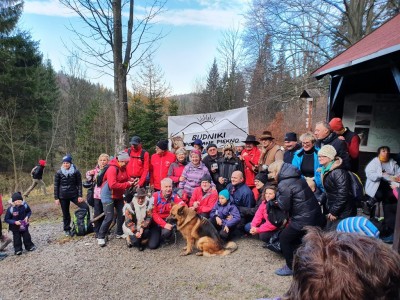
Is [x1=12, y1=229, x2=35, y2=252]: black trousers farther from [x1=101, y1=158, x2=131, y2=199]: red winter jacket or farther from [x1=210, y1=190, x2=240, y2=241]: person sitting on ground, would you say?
[x1=210, y1=190, x2=240, y2=241]: person sitting on ground

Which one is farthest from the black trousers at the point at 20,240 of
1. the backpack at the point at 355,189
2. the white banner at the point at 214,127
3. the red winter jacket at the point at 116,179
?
the backpack at the point at 355,189

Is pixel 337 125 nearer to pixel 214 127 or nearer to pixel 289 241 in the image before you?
pixel 289 241

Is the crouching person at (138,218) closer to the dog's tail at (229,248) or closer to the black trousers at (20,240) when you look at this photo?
the dog's tail at (229,248)

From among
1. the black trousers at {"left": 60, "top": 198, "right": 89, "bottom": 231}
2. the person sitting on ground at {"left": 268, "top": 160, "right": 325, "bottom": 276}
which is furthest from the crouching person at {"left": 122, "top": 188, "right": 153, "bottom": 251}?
the person sitting on ground at {"left": 268, "top": 160, "right": 325, "bottom": 276}

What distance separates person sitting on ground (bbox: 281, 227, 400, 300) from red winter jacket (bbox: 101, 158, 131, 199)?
212 inches

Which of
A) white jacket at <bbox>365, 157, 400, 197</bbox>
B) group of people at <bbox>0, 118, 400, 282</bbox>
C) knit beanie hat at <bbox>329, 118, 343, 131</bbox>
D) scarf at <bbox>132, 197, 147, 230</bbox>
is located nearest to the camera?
group of people at <bbox>0, 118, 400, 282</bbox>

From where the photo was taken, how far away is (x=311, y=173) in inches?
206

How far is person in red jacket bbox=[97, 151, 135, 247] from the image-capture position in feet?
19.8

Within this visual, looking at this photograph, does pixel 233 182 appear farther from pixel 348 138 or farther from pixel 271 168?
pixel 348 138

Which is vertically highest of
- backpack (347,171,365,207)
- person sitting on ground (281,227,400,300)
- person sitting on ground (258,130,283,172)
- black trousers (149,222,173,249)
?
person sitting on ground (281,227,400,300)

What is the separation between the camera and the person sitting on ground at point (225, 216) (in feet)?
18.5

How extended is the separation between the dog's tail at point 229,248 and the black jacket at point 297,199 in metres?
1.53

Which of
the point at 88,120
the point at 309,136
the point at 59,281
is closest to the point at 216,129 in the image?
the point at 309,136

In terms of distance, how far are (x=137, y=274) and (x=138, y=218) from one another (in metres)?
1.26
